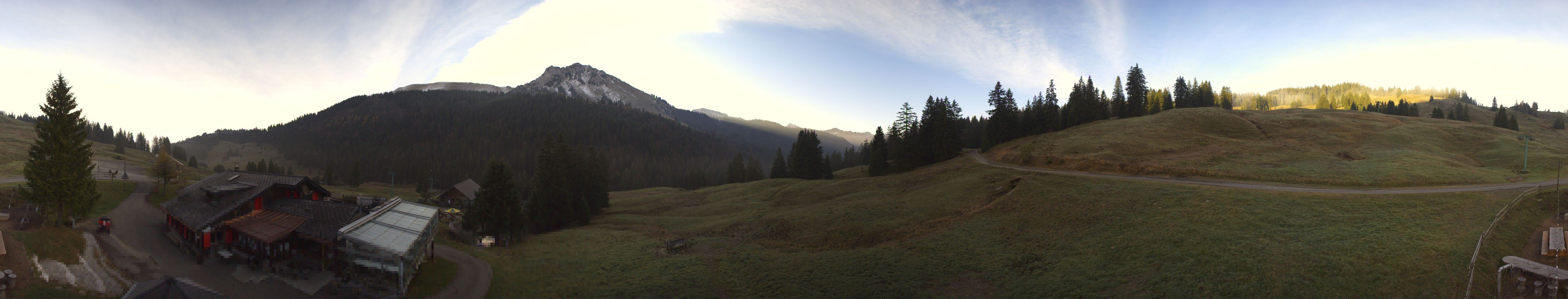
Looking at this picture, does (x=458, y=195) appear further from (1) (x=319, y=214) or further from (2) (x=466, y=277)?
(2) (x=466, y=277)

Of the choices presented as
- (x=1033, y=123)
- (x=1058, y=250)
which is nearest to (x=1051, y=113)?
(x=1033, y=123)

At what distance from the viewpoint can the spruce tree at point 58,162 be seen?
25547 millimetres

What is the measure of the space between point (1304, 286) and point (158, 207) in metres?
64.2

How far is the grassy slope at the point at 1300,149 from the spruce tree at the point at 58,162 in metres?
69.7

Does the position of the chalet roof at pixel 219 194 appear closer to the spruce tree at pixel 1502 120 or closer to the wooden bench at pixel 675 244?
the wooden bench at pixel 675 244

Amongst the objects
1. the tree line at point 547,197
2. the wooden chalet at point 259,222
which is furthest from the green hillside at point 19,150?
the tree line at point 547,197

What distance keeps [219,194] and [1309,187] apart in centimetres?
6443

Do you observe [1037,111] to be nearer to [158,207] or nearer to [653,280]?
[653,280]

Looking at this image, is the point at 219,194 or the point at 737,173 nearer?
the point at 219,194

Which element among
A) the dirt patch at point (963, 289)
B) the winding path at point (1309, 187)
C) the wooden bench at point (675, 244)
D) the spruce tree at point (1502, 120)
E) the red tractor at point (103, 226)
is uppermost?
the spruce tree at point (1502, 120)

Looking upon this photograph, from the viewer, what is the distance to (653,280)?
23.9m

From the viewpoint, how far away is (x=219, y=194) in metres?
→ 27.0

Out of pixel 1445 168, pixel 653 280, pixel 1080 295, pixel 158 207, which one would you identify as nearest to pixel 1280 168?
pixel 1445 168

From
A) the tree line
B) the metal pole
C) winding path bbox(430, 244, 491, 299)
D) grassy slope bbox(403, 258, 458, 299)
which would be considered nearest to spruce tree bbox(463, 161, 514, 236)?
the tree line
